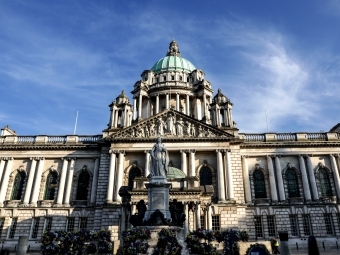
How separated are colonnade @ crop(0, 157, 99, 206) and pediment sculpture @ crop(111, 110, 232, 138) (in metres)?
6.46

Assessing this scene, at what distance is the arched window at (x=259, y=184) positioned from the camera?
35.6 m

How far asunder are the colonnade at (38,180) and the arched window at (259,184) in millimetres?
20095

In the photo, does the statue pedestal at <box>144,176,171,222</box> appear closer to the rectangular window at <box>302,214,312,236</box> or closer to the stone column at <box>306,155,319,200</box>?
the rectangular window at <box>302,214,312,236</box>

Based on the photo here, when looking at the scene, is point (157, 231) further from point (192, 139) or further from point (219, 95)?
point (219, 95)

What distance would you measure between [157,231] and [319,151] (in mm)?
30615

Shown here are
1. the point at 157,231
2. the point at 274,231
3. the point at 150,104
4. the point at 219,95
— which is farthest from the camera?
the point at 150,104

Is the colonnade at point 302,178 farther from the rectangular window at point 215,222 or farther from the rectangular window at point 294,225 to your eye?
the rectangular window at point 215,222

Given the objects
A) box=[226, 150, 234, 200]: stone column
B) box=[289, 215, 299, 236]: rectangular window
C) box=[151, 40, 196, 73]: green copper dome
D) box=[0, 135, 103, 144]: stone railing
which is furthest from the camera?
box=[151, 40, 196, 73]: green copper dome

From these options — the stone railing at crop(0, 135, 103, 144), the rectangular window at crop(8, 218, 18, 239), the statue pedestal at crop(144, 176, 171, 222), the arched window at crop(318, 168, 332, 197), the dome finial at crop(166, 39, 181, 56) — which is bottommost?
the rectangular window at crop(8, 218, 18, 239)

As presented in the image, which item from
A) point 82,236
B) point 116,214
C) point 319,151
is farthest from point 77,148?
point 319,151

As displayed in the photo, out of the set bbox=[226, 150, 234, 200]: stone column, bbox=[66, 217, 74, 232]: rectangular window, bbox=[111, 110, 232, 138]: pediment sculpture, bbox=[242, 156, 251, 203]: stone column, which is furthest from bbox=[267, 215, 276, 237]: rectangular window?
bbox=[66, 217, 74, 232]: rectangular window


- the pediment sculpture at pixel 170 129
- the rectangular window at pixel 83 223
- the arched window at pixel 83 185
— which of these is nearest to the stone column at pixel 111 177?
the pediment sculpture at pixel 170 129

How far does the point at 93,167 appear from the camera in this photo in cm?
3722

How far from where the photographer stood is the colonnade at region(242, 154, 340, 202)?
114 ft
